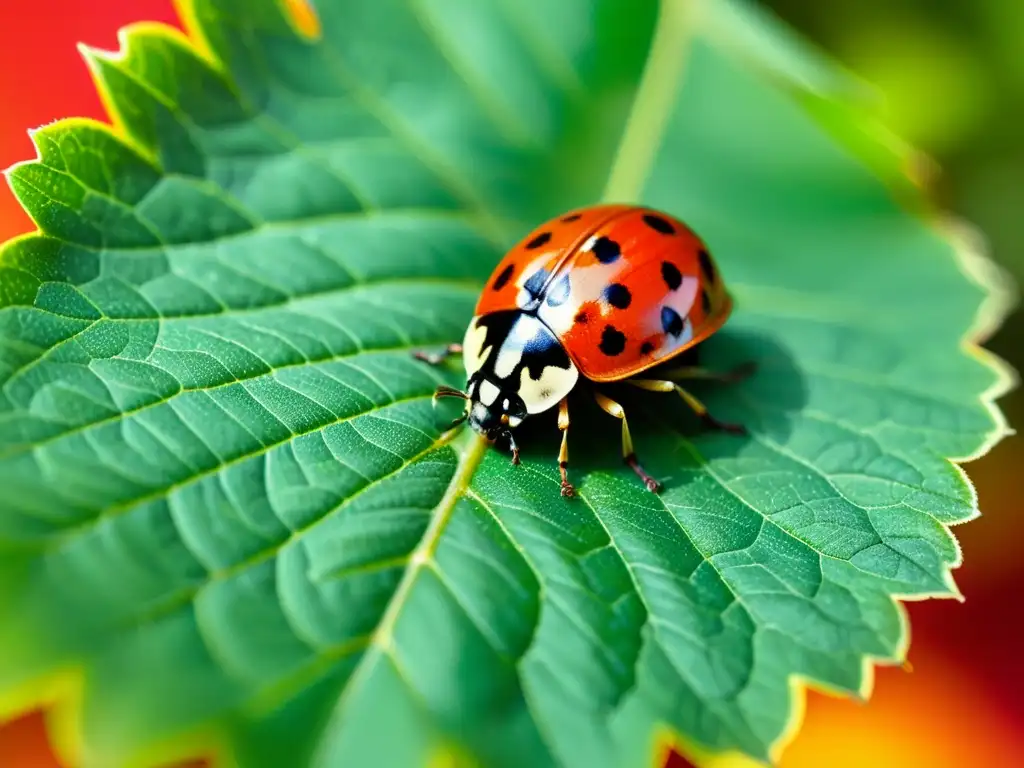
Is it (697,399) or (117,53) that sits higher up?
(117,53)

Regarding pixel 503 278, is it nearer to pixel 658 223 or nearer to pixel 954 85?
pixel 658 223

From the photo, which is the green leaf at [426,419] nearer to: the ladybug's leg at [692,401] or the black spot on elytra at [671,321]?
the ladybug's leg at [692,401]

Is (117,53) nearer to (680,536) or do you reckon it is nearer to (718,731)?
(680,536)

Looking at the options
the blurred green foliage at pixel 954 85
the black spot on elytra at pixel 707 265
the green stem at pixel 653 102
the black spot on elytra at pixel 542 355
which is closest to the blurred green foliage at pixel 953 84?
the blurred green foliage at pixel 954 85

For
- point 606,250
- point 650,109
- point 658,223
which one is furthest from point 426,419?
point 650,109

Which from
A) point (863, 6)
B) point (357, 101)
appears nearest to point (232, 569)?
point (357, 101)

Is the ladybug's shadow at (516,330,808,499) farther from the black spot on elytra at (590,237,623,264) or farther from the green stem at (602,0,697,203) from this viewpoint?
the green stem at (602,0,697,203)
